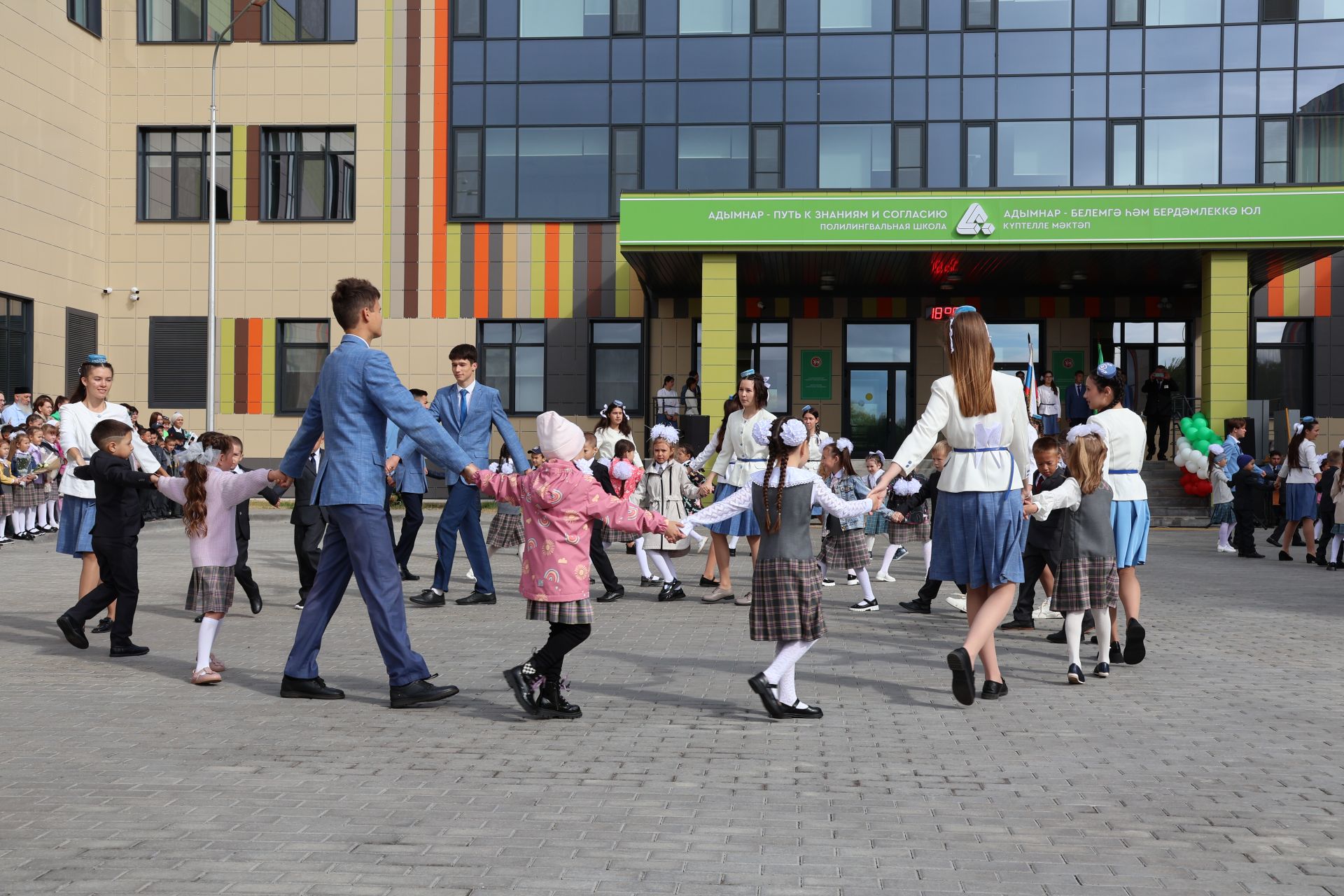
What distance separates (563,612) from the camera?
6.46 metres

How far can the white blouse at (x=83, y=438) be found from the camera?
29.2 feet

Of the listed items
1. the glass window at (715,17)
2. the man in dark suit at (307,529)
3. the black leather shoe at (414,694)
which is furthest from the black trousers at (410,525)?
the glass window at (715,17)

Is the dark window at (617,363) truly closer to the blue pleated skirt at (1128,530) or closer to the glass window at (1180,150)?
the glass window at (1180,150)

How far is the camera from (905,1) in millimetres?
29703

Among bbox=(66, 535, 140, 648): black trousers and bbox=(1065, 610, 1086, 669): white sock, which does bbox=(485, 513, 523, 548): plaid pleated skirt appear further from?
bbox=(1065, 610, 1086, 669): white sock

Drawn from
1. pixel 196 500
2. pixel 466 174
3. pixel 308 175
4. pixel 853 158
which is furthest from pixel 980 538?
pixel 308 175

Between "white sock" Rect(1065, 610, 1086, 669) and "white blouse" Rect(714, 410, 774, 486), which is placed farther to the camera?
"white blouse" Rect(714, 410, 774, 486)

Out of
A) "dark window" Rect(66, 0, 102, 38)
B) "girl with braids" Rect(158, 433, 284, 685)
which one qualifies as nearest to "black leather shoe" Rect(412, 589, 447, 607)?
"girl with braids" Rect(158, 433, 284, 685)

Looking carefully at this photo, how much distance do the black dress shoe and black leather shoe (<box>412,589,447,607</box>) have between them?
587cm

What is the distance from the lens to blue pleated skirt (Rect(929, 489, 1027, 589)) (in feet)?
23.2

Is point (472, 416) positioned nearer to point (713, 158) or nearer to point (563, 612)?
point (563, 612)

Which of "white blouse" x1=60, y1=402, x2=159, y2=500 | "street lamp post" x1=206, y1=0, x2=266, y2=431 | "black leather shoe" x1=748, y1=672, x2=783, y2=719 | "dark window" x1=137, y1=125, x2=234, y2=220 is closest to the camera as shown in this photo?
"black leather shoe" x1=748, y1=672, x2=783, y2=719

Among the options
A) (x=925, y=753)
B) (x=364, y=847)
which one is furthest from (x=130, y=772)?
(x=925, y=753)

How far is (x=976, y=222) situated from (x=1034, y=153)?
529 centimetres
